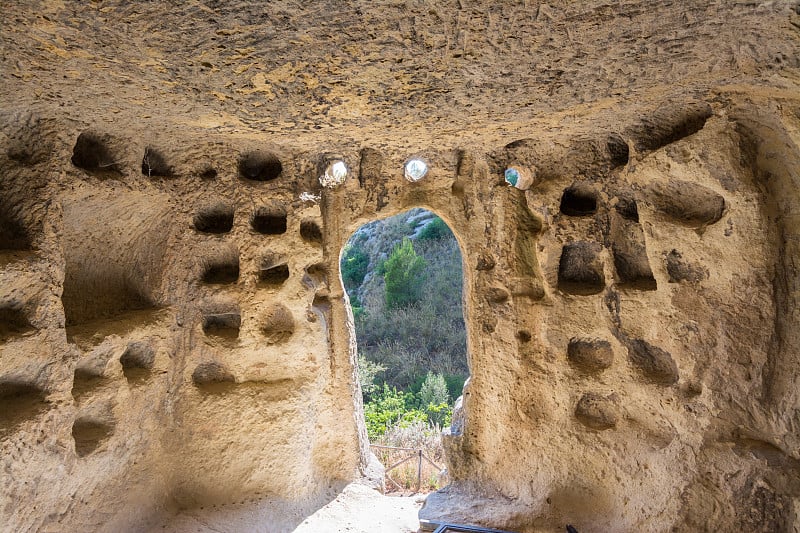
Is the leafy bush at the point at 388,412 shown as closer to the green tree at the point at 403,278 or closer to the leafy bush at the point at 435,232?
the green tree at the point at 403,278

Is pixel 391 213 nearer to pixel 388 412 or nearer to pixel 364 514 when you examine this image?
pixel 364 514

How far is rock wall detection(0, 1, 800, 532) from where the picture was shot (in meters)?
2.29

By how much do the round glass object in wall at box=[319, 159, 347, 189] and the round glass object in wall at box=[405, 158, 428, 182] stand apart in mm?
462

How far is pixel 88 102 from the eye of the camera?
8.98ft

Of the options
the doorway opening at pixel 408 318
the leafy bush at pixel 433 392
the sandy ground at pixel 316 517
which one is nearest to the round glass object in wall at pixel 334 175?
the sandy ground at pixel 316 517

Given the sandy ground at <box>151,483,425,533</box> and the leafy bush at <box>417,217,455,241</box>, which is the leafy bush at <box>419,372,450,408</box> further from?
the sandy ground at <box>151,483,425,533</box>

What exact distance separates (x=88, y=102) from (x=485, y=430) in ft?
11.0

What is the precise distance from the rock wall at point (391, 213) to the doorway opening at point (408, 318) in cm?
541

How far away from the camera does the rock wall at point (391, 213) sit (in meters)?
2.29

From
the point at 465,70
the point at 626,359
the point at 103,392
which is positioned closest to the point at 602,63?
the point at 465,70

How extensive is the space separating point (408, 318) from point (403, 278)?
3.45 feet

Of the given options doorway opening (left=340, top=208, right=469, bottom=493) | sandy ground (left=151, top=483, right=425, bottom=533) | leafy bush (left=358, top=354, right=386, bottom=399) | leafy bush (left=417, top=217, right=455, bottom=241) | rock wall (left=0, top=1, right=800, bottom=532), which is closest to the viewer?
rock wall (left=0, top=1, right=800, bottom=532)

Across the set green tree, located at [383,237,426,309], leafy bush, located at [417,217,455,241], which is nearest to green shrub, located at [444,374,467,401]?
green tree, located at [383,237,426,309]

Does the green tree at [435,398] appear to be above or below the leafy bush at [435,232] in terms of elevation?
below
